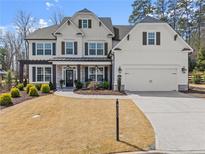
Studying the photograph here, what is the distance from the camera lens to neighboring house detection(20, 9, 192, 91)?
2653 cm

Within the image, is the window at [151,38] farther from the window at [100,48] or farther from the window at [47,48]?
the window at [47,48]

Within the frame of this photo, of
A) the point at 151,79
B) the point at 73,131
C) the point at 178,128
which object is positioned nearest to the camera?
the point at 73,131

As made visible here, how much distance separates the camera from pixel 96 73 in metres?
30.6

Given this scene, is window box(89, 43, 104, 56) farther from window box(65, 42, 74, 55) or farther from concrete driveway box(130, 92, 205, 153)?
concrete driveway box(130, 92, 205, 153)

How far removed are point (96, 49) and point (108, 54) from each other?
163cm

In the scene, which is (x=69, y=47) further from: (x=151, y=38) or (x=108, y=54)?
(x=151, y=38)

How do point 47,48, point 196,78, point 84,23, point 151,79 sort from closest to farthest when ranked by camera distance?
1. point 151,79
2. point 84,23
3. point 47,48
4. point 196,78

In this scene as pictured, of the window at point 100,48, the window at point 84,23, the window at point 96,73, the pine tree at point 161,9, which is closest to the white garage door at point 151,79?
the window at point 96,73

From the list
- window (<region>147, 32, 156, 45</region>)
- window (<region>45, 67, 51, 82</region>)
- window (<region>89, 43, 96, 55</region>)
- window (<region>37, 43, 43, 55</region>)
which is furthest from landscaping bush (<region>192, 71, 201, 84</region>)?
window (<region>37, 43, 43, 55</region>)

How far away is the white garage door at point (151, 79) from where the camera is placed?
87.3ft

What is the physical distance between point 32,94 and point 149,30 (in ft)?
39.3

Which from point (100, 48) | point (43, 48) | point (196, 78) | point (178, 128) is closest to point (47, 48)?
point (43, 48)

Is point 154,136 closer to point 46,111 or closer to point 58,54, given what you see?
point 46,111

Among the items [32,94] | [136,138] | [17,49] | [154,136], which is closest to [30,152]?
[136,138]
